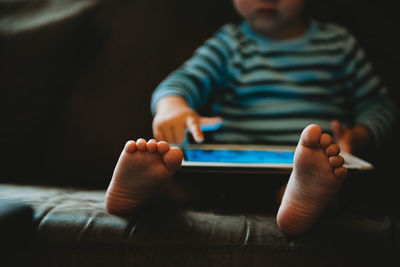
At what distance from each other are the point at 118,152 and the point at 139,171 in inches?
13.4

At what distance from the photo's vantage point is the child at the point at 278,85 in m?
0.71

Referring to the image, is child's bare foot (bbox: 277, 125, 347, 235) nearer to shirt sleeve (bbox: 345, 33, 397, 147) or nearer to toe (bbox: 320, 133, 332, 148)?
toe (bbox: 320, 133, 332, 148)

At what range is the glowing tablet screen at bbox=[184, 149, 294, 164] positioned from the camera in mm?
558

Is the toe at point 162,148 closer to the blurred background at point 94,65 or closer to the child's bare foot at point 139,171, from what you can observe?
the child's bare foot at point 139,171

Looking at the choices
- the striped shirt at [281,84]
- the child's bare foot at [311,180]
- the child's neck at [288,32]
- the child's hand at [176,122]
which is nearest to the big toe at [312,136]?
the child's bare foot at [311,180]

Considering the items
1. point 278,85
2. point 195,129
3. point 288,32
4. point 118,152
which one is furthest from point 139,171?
point 288,32

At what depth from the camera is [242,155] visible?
1.95 ft

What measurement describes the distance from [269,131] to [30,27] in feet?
2.09

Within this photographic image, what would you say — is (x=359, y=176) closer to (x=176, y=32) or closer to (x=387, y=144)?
(x=387, y=144)

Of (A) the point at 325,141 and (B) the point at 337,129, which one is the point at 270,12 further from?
(A) the point at 325,141

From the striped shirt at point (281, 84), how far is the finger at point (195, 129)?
0.13 metres

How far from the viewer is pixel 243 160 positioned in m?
0.56

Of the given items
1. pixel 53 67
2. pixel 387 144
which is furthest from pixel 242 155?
pixel 53 67

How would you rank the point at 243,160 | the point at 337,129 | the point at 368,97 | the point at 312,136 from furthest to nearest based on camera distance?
the point at 368,97 → the point at 337,129 → the point at 243,160 → the point at 312,136
